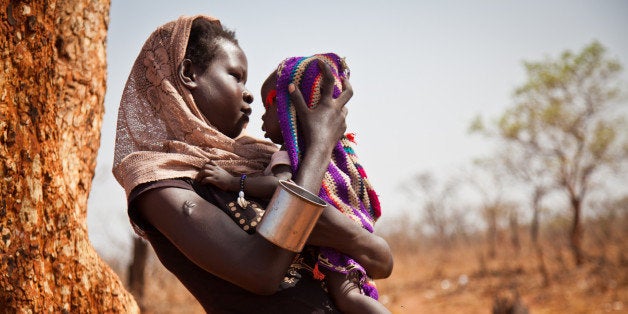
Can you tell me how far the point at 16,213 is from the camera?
181 cm

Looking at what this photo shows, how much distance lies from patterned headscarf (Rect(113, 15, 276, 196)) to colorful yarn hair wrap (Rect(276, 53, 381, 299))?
0.57 feet

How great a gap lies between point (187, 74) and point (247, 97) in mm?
206

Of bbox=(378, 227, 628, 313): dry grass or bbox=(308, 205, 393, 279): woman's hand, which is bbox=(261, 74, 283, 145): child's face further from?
bbox=(378, 227, 628, 313): dry grass

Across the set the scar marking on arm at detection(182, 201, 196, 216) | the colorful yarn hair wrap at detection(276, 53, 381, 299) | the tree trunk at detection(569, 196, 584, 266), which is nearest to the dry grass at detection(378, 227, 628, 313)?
the tree trunk at detection(569, 196, 584, 266)

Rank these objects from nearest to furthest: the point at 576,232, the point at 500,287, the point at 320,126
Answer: the point at 320,126, the point at 500,287, the point at 576,232

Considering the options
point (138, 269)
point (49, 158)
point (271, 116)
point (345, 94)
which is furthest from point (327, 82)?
point (138, 269)

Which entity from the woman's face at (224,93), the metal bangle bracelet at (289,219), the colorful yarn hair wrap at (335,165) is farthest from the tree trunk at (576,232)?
the metal bangle bracelet at (289,219)

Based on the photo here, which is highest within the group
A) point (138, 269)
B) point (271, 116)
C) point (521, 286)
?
point (271, 116)

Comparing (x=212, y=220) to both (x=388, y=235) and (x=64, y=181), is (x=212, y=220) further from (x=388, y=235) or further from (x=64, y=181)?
A: (x=388, y=235)

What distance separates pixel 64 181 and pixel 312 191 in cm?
93

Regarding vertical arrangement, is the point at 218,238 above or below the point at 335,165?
below

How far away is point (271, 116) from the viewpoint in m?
1.93

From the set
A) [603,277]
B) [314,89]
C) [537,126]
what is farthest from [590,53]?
[314,89]

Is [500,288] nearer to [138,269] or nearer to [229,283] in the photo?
[138,269]
